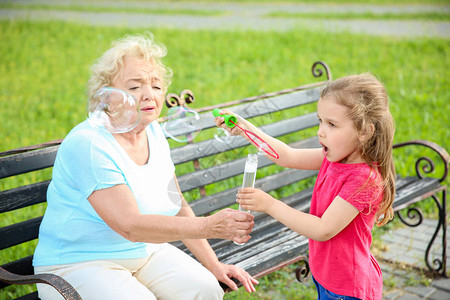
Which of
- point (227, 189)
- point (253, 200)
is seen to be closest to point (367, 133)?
point (253, 200)

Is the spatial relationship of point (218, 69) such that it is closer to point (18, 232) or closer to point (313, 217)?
point (18, 232)

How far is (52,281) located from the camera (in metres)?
2.09

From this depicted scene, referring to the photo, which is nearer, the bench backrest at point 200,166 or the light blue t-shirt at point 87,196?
the light blue t-shirt at point 87,196

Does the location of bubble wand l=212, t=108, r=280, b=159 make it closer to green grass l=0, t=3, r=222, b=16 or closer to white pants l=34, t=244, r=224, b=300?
white pants l=34, t=244, r=224, b=300

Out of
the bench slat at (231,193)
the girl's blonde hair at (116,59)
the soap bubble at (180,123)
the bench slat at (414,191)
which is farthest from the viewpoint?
the bench slat at (414,191)

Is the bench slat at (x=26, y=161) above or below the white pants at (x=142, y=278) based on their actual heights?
above

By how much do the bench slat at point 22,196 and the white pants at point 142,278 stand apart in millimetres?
381

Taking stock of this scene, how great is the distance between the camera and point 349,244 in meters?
2.25

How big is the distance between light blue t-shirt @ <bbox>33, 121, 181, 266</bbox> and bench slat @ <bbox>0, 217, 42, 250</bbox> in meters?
0.25

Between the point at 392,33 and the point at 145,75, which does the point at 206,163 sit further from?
the point at 392,33

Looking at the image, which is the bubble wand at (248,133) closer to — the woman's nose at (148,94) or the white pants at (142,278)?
the woman's nose at (148,94)

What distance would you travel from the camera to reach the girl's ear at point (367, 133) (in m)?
2.11

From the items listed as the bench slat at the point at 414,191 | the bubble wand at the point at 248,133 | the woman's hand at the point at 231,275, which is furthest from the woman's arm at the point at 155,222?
the bench slat at the point at 414,191

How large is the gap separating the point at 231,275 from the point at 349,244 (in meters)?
0.68
